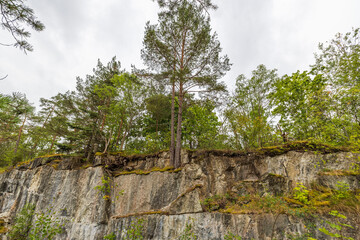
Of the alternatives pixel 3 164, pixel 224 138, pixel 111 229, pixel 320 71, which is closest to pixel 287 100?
pixel 320 71

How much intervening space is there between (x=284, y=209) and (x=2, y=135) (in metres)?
29.8

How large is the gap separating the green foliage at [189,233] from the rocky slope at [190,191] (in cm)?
4

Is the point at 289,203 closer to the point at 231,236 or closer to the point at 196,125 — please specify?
the point at 231,236

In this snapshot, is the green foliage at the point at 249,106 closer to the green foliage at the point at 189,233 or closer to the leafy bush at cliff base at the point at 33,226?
the green foliage at the point at 189,233

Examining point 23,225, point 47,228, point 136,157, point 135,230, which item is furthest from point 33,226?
point 135,230

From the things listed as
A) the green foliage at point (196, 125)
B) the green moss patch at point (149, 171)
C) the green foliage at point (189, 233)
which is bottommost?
the green foliage at point (189, 233)

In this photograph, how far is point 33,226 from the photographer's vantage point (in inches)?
453

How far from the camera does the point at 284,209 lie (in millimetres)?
6215

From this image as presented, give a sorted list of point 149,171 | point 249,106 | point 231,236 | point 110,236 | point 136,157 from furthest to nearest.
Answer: point 249,106 < point 136,157 < point 149,171 < point 110,236 < point 231,236

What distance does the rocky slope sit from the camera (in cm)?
648

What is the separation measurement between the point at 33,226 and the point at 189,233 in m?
11.7

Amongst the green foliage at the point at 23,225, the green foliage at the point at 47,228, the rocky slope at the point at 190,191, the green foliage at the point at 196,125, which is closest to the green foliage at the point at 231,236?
the rocky slope at the point at 190,191

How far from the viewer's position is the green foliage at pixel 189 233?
7205 millimetres

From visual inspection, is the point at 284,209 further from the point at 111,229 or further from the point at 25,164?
the point at 25,164
